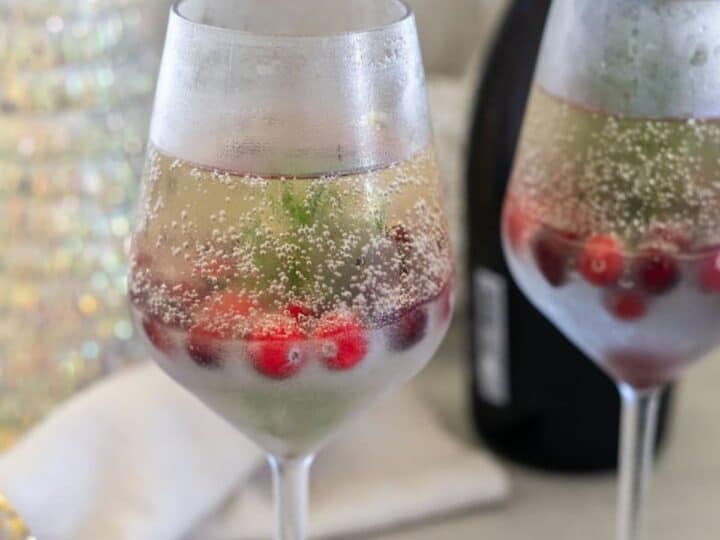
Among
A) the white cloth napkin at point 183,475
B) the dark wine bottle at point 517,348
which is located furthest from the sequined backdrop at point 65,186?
the dark wine bottle at point 517,348

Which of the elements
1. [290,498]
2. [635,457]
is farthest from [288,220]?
[635,457]

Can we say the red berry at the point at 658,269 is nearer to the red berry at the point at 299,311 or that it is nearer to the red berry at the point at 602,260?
the red berry at the point at 602,260

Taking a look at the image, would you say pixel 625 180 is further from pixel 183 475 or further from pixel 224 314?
pixel 183 475

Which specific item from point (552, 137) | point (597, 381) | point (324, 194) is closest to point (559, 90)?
point (552, 137)

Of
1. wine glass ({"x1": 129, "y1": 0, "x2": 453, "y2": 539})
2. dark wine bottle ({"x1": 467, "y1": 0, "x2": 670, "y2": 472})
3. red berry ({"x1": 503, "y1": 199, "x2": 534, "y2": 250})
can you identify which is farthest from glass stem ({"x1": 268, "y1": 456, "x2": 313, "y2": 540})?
dark wine bottle ({"x1": 467, "y1": 0, "x2": 670, "y2": 472})

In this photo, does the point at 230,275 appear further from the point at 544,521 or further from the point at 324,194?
the point at 544,521
